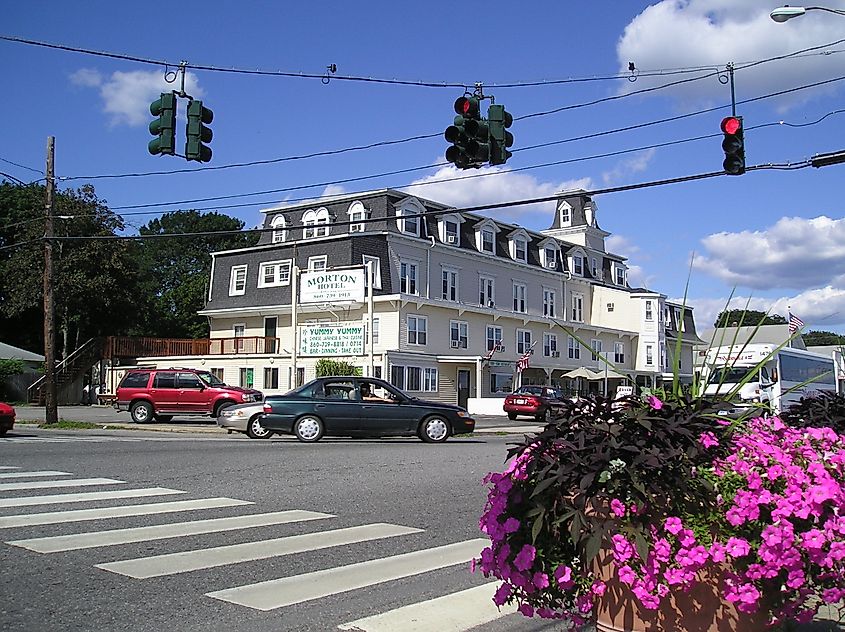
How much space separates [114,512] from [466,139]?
28.9 feet

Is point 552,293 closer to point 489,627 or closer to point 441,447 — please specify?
point 441,447

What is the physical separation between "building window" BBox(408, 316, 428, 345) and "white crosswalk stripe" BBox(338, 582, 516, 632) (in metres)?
40.5

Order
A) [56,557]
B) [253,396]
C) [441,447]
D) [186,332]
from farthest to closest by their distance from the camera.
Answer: [186,332]
[253,396]
[441,447]
[56,557]

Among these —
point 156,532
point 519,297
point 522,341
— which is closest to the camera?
point 156,532

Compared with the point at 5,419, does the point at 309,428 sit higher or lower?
lower

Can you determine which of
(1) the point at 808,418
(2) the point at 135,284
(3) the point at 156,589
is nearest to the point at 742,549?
(1) the point at 808,418

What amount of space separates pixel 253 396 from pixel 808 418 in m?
25.9

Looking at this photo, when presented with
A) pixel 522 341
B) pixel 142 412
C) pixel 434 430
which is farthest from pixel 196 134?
pixel 522 341

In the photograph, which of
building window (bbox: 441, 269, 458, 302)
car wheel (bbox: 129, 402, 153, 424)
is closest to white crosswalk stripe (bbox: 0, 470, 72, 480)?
car wheel (bbox: 129, 402, 153, 424)

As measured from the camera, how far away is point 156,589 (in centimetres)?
650

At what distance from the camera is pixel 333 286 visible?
41.4 metres

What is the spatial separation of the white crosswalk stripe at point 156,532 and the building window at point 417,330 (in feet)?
121

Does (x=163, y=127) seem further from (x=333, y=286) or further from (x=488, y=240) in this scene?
(x=488, y=240)

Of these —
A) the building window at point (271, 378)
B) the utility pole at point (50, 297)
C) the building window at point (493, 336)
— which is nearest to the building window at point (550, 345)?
the building window at point (493, 336)
